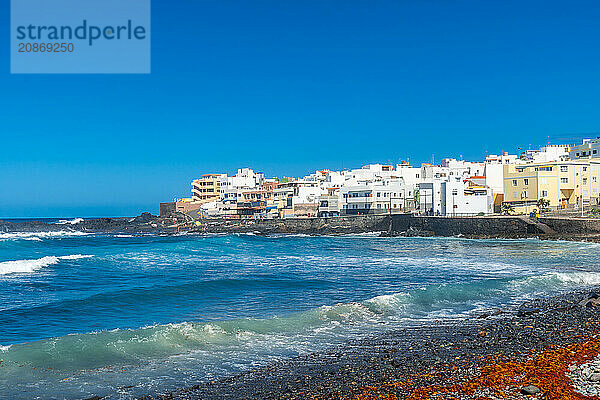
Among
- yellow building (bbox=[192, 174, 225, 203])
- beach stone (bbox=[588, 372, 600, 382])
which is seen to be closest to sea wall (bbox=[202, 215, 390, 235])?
yellow building (bbox=[192, 174, 225, 203])

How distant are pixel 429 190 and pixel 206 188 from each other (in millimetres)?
50119

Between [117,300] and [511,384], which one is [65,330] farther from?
[511,384]

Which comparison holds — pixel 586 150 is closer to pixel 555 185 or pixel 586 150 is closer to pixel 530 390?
pixel 555 185

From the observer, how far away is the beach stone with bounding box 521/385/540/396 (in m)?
8.07

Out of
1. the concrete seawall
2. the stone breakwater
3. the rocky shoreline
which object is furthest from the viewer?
the concrete seawall

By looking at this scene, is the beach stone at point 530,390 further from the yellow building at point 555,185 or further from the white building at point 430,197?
the white building at point 430,197

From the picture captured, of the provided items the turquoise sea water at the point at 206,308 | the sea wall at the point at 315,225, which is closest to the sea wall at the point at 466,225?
the sea wall at the point at 315,225

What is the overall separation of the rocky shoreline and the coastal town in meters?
48.9

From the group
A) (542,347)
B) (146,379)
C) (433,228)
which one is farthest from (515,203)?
(146,379)

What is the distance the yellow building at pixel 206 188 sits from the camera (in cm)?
10500

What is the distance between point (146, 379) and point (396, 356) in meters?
4.80

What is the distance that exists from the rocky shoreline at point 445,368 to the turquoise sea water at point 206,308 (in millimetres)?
948

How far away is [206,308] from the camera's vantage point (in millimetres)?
17062

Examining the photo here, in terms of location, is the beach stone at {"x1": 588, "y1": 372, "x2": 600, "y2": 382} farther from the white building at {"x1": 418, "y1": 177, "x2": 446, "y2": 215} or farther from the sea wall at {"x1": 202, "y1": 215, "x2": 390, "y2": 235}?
the white building at {"x1": 418, "y1": 177, "x2": 446, "y2": 215}
